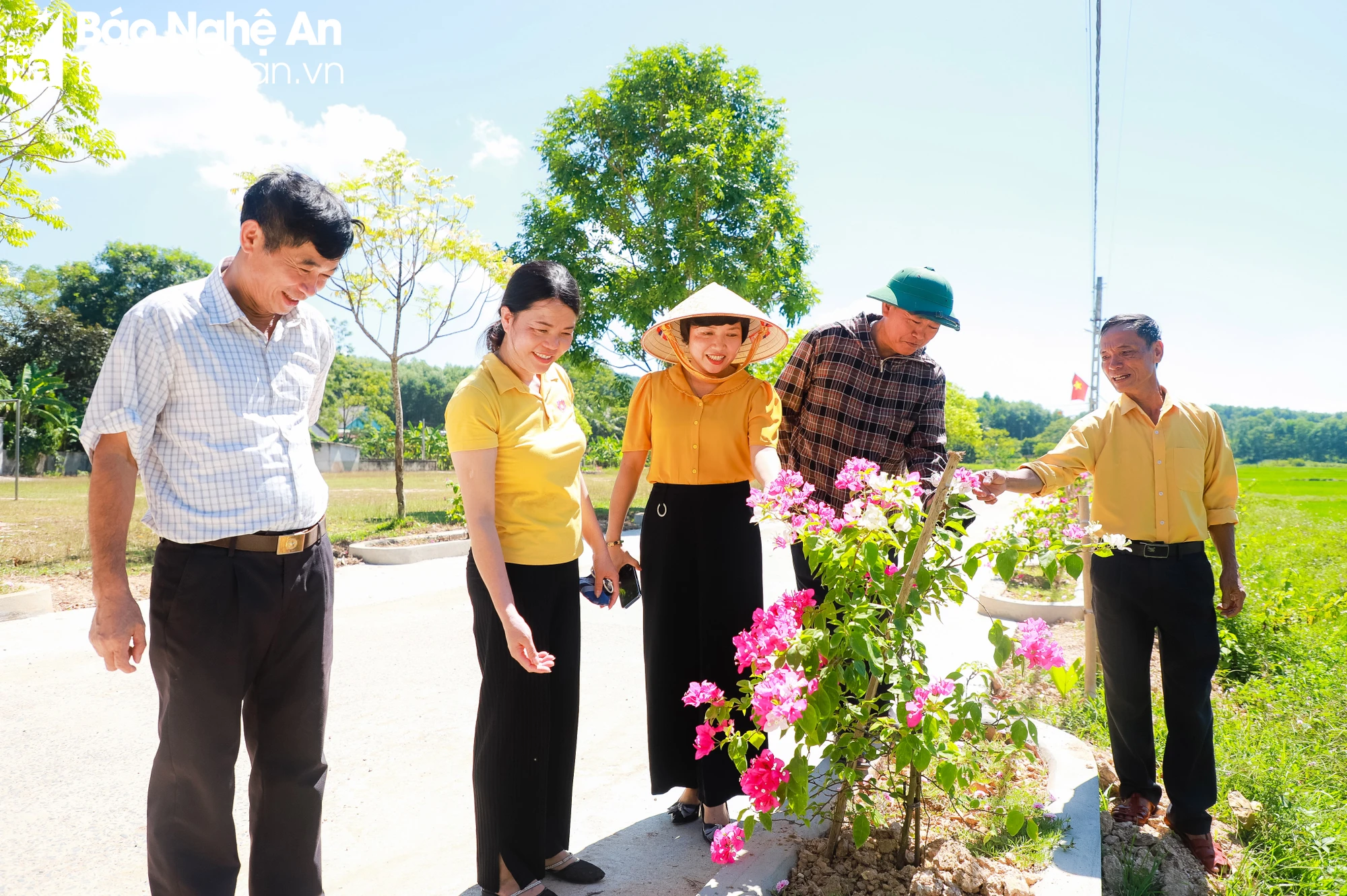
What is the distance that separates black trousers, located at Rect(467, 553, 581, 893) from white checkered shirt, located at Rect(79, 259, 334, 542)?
0.65 m

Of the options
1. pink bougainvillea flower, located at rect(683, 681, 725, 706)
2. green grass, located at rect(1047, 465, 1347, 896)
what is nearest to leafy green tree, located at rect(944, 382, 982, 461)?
green grass, located at rect(1047, 465, 1347, 896)

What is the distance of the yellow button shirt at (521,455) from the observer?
249cm

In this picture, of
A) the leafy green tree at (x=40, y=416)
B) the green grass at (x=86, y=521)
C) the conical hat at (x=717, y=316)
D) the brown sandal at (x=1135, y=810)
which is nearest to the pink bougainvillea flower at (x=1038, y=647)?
the conical hat at (x=717, y=316)

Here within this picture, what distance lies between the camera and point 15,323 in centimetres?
3634

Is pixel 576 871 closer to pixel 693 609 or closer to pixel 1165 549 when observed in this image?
pixel 693 609

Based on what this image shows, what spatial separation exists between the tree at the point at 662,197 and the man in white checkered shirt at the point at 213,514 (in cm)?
1339

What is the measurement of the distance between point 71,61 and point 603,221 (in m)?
9.11

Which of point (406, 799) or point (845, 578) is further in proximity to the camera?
point (406, 799)

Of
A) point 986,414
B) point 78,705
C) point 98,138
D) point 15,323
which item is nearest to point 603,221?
point 98,138

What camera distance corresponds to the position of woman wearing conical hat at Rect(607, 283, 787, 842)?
10.1 ft

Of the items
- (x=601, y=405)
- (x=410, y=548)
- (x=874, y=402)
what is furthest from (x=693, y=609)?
(x=601, y=405)

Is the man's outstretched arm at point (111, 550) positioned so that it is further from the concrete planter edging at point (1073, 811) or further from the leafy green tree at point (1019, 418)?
the leafy green tree at point (1019, 418)

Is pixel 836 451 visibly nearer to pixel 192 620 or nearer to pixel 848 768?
pixel 848 768

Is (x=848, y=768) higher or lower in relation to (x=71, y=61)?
lower
